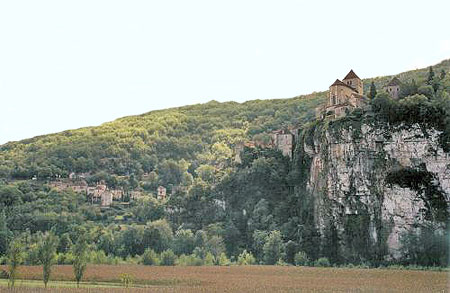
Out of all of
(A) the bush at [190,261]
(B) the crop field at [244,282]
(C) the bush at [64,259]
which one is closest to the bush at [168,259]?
(A) the bush at [190,261]

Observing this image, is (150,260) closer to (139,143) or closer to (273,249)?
(273,249)

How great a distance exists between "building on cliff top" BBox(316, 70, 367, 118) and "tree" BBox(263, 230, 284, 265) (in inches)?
865

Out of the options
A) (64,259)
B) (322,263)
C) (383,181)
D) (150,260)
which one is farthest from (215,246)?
(383,181)

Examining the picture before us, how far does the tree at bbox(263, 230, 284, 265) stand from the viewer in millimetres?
83250

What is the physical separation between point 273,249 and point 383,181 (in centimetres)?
1733

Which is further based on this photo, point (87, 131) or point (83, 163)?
point (87, 131)

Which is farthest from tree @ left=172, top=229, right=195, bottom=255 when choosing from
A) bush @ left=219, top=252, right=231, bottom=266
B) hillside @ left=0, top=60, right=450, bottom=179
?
hillside @ left=0, top=60, right=450, bottom=179

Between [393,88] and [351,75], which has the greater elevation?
[351,75]

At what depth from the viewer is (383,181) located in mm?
79188

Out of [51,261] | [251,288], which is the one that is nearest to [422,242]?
[251,288]

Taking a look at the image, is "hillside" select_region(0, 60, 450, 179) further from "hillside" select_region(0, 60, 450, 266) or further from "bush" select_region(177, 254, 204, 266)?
"bush" select_region(177, 254, 204, 266)

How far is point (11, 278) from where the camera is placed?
1818 inches

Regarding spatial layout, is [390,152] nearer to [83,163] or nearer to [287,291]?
[287,291]

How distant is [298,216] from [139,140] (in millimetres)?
96255
